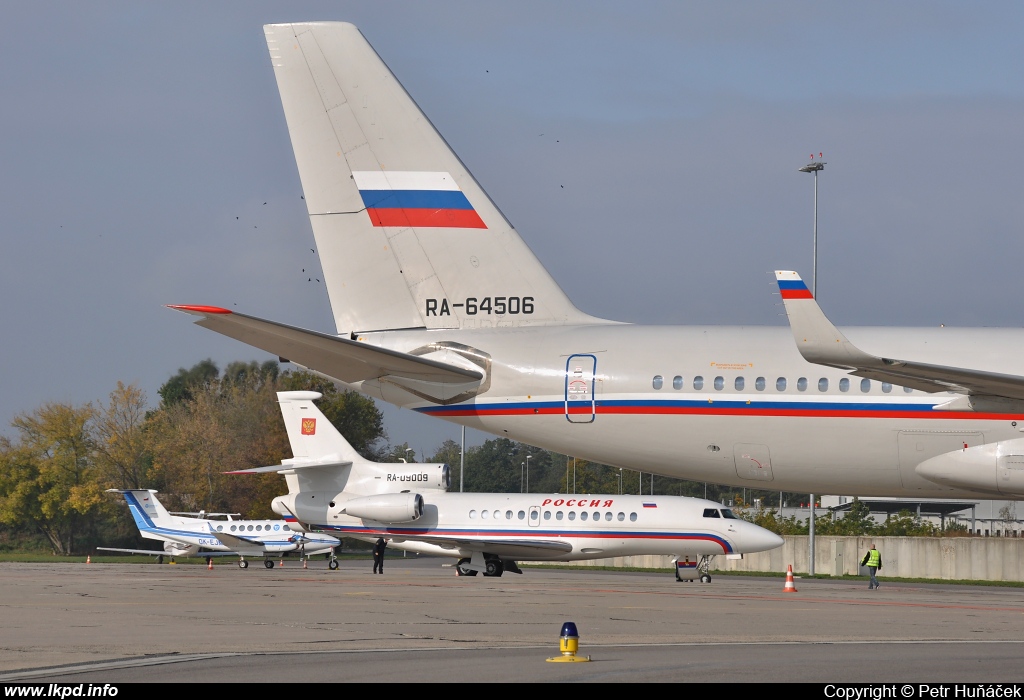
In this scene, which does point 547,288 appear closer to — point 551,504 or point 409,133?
point 409,133

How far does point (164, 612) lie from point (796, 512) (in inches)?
2403

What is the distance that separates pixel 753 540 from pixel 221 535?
80.6 feet

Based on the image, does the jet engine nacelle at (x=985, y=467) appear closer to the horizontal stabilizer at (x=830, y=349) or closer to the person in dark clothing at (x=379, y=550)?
the horizontal stabilizer at (x=830, y=349)

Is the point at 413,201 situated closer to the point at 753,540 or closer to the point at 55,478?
the point at 753,540

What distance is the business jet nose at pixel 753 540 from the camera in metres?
34.6

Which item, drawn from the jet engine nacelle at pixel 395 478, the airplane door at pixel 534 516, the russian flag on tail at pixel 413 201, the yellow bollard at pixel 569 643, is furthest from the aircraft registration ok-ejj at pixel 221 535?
the yellow bollard at pixel 569 643

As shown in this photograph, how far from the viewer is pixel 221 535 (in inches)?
1886

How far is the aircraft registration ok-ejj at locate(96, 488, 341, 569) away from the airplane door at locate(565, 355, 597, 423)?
31.5m

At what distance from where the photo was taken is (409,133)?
18.4m

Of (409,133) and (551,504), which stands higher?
(409,133)

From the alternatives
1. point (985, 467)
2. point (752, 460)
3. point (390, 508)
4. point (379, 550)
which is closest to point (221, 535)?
point (379, 550)

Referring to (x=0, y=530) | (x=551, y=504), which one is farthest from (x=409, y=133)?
(x=0, y=530)

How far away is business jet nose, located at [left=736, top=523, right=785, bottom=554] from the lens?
34.6 meters
